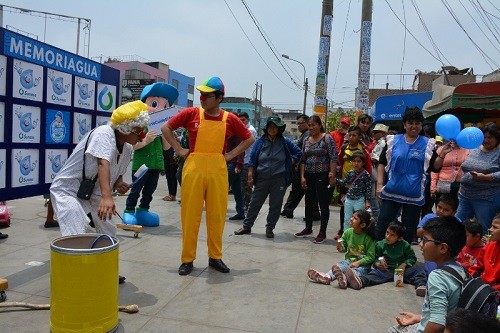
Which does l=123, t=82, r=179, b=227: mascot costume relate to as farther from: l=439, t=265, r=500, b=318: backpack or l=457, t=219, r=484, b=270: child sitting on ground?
l=439, t=265, r=500, b=318: backpack

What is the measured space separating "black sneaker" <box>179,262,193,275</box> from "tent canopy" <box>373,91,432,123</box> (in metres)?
12.5

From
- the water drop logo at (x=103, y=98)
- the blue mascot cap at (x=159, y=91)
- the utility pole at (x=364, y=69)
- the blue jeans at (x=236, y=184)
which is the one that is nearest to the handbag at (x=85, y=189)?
the water drop logo at (x=103, y=98)

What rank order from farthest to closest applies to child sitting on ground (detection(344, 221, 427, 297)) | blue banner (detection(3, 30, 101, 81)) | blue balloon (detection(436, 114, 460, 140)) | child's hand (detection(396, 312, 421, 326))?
blue balloon (detection(436, 114, 460, 140))
child sitting on ground (detection(344, 221, 427, 297))
blue banner (detection(3, 30, 101, 81))
child's hand (detection(396, 312, 421, 326))

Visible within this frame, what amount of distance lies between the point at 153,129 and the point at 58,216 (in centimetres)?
286

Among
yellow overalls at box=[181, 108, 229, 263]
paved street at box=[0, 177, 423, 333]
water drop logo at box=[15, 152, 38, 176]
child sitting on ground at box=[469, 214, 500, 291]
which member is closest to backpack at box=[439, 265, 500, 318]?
paved street at box=[0, 177, 423, 333]

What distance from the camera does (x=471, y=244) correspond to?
4160 millimetres

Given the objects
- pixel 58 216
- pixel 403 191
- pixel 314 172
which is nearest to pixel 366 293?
pixel 403 191

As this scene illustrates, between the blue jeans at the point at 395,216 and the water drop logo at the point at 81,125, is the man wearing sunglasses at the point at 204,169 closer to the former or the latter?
the water drop logo at the point at 81,125

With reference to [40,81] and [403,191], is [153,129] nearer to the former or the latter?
[40,81]

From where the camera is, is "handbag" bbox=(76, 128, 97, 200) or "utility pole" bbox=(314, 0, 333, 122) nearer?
"handbag" bbox=(76, 128, 97, 200)

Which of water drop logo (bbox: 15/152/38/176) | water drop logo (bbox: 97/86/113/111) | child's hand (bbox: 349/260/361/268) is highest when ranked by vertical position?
water drop logo (bbox: 97/86/113/111)

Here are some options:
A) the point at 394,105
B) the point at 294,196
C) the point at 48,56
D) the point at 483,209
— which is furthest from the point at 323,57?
the point at 48,56

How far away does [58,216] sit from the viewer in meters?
3.29

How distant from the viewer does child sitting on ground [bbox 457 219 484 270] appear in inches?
161
